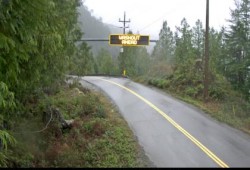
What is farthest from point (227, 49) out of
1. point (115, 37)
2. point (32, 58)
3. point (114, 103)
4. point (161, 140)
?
point (32, 58)

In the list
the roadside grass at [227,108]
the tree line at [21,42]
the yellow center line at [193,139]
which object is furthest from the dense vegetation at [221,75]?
the tree line at [21,42]

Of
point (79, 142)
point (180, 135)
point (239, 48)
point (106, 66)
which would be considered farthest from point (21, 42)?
point (106, 66)

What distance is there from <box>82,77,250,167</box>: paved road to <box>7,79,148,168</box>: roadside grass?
0.86 m

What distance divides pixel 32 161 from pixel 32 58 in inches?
214

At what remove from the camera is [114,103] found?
26062mm

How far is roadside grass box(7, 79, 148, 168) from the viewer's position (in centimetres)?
1512

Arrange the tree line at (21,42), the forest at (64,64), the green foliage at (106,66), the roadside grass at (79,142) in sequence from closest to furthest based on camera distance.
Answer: the tree line at (21,42), the forest at (64,64), the roadside grass at (79,142), the green foliage at (106,66)

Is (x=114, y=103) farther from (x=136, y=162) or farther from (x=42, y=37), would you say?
(x=42, y=37)

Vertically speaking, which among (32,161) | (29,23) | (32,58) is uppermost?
(29,23)

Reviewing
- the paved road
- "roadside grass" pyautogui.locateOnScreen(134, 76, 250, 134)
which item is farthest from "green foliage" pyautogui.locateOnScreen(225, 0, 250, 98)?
the paved road

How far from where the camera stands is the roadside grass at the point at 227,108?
76.3 feet

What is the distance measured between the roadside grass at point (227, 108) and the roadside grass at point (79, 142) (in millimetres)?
6430

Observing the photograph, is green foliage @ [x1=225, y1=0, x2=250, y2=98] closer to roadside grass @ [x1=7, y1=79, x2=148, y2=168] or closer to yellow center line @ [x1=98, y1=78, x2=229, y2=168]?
yellow center line @ [x1=98, y1=78, x2=229, y2=168]

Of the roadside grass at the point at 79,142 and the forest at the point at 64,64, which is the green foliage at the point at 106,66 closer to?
the forest at the point at 64,64
